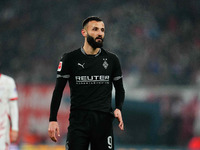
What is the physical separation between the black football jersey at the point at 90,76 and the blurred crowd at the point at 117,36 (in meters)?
10.8

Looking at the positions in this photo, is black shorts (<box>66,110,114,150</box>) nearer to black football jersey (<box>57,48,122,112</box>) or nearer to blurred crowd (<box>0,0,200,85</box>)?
black football jersey (<box>57,48,122,112</box>)

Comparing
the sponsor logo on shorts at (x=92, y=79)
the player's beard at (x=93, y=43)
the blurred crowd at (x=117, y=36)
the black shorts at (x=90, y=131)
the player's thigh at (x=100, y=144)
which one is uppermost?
the blurred crowd at (x=117, y=36)

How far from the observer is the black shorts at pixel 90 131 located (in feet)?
14.9

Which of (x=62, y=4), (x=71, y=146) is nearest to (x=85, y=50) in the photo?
(x=71, y=146)

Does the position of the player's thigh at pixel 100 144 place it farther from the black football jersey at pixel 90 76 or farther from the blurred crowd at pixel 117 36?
the blurred crowd at pixel 117 36

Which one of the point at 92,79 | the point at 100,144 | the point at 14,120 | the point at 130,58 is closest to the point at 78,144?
the point at 100,144

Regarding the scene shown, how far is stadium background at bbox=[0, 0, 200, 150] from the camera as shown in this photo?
14773 millimetres

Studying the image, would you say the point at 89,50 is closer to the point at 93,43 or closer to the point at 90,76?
the point at 93,43

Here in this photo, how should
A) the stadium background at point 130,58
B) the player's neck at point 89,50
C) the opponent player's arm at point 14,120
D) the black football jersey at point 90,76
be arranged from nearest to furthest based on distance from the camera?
the black football jersey at point 90,76
the player's neck at point 89,50
the opponent player's arm at point 14,120
the stadium background at point 130,58

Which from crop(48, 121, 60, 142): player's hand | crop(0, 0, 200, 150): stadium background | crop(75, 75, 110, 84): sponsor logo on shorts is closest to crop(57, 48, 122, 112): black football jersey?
crop(75, 75, 110, 84): sponsor logo on shorts

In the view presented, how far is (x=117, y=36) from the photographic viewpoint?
17.5 meters

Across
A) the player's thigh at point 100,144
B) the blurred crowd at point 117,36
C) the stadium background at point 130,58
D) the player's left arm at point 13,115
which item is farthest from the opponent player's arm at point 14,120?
the blurred crowd at point 117,36

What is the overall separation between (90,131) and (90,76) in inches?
21.9

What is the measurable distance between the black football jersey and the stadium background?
787 centimetres
